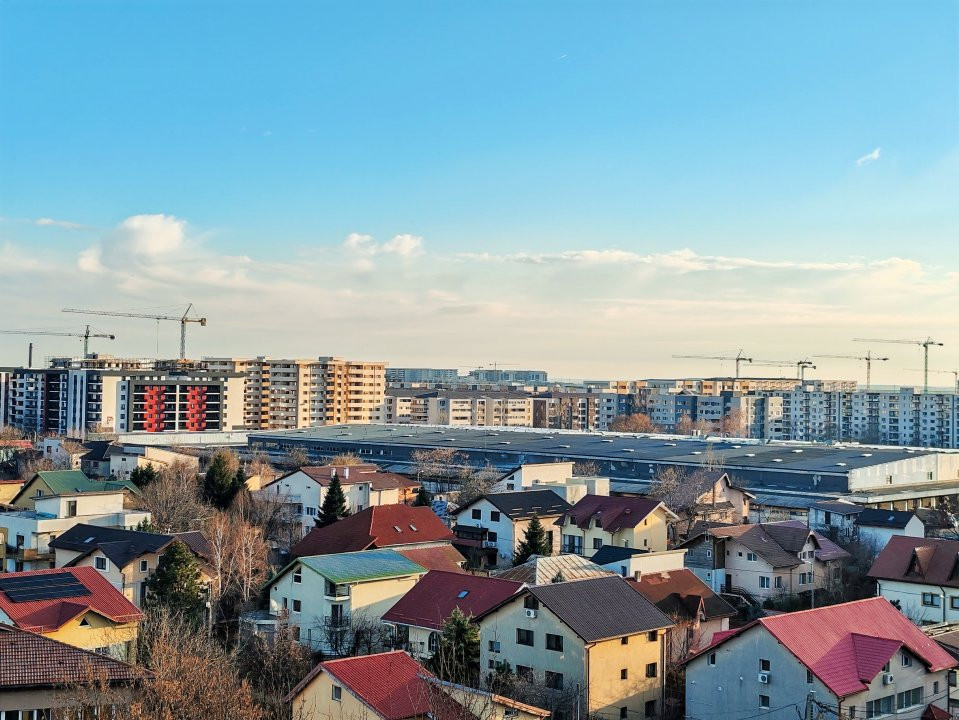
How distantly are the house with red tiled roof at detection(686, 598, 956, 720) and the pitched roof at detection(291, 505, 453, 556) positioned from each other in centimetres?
848

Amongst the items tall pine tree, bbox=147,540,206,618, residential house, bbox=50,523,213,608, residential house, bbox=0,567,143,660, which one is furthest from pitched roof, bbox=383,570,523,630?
residential house, bbox=50,523,213,608

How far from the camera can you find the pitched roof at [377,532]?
20.0 m

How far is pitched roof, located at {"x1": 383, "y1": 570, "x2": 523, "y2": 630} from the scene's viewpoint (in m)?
14.5

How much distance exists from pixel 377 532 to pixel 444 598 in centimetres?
550

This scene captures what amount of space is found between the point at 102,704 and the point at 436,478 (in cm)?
2498

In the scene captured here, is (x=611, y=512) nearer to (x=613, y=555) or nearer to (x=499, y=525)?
(x=499, y=525)

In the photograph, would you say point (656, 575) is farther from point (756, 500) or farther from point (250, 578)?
point (756, 500)

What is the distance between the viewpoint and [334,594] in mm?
16250

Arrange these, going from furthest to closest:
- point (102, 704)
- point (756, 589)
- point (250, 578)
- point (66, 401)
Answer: point (66, 401) < point (756, 589) < point (250, 578) < point (102, 704)

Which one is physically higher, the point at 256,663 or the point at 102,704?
the point at 102,704

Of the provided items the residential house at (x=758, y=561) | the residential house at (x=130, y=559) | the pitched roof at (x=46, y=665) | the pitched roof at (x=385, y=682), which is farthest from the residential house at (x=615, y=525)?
the pitched roof at (x=46, y=665)

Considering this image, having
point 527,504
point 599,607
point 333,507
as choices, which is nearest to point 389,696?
point 599,607

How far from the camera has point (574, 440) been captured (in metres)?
39.5

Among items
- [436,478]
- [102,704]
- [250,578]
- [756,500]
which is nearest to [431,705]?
[102,704]
